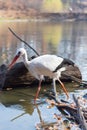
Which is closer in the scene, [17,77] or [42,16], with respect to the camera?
[17,77]

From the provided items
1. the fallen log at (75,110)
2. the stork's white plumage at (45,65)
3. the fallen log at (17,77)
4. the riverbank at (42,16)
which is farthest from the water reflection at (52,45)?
the riverbank at (42,16)

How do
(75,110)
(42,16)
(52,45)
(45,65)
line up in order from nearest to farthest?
1. (75,110)
2. (45,65)
3. (52,45)
4. (42,16)

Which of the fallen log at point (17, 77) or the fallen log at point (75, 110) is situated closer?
the fallen log at point (75, 110)

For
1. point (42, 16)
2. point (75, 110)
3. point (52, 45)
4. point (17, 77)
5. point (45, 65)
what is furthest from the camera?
point (42, 16)

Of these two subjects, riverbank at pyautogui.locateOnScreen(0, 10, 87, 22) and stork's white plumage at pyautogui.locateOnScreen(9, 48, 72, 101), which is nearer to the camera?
stork's white plumage at pyautogui.locateOnScreen(9, 48, 72, 101)

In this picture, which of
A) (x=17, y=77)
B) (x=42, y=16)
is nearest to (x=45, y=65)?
(x=17, y=77)

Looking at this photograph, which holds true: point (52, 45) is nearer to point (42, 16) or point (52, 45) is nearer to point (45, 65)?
point (45, 65)

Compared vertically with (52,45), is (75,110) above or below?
above

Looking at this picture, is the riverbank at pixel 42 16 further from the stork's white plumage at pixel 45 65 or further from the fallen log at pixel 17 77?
the stork's white plumage at pixel 45 65

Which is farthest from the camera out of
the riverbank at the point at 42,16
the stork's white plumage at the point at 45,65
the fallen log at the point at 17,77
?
the riverbank at the point at 42,16

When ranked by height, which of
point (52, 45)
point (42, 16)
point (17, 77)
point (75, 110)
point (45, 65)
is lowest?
point (42, 16)

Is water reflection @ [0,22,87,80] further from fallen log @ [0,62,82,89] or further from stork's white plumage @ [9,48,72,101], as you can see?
stork's white plumage @ [9,48,72,101]

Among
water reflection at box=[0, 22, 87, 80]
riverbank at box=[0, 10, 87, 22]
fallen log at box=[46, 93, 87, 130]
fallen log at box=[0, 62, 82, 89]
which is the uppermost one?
fallen log at box=[46, 93, 87, 130]

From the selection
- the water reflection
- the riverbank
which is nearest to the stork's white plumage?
the water reflection
